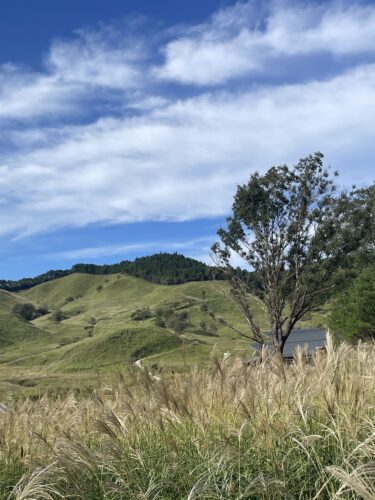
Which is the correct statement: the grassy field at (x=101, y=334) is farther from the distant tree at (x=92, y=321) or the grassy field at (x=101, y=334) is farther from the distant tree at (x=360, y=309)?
the distant tree at (x=360, y=309)

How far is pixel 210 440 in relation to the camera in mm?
4449

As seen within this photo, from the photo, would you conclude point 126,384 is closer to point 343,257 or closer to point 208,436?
point 208,436

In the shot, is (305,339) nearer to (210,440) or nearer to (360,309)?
(360,309)

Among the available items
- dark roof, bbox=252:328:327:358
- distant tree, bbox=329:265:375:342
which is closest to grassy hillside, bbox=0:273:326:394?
dark roof, bbox=252:328:327:358

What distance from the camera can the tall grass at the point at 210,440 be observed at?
3.60m

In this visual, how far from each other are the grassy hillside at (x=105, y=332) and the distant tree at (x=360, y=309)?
699 cm

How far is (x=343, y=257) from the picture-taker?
105 feet

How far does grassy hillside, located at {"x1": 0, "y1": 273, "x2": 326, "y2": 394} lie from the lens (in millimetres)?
41119

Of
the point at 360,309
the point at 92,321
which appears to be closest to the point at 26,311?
the point at 92,321

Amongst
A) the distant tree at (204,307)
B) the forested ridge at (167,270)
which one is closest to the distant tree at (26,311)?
the distant tree at (204,307)

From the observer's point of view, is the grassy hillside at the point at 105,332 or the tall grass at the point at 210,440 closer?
the tall grass at the point at 210,440

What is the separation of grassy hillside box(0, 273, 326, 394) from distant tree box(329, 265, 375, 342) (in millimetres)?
6989

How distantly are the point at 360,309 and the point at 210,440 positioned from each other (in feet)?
116

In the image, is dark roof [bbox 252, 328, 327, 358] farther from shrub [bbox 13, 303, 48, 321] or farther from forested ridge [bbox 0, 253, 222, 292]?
forested ridge [bbox 0, 253, 222, 292]
